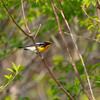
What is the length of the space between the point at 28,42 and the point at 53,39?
1150mm

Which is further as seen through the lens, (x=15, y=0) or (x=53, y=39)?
(x=53, y=39)

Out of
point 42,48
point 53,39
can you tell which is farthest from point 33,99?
point 42,48

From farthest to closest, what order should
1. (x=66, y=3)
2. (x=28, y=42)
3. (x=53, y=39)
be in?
1. (x=28, y=42)
2. (x=53, y=39)
3. (x=66, y=3)

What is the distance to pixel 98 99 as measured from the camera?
795 cm

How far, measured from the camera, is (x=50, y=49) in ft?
27.9

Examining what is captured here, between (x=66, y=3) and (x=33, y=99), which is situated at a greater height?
(x=66, y=3)

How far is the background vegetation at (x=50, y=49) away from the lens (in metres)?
3.55

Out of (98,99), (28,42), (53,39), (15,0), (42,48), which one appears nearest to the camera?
(15,0)

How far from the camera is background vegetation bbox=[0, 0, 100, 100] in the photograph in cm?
355

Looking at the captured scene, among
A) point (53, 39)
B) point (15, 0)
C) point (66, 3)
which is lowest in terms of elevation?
point (53, 39)

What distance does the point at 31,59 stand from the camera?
302 inches

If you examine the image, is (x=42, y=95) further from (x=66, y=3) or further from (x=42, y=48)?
(x=66, y=3)

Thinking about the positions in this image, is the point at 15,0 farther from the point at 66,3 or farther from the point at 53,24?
the point at 53,24

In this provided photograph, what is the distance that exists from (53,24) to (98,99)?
14.7 ft
